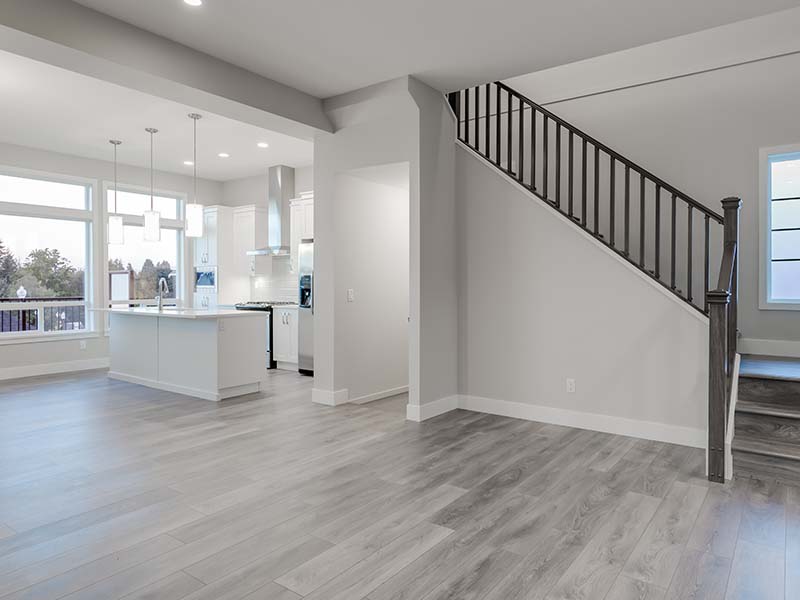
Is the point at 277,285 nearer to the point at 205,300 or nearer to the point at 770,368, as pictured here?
the point at 205,300

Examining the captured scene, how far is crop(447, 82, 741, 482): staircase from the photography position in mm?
3266

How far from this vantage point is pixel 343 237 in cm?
528

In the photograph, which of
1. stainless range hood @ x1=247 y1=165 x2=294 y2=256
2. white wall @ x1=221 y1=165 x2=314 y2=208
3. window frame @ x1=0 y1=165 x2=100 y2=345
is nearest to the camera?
window frame @ x1=0 y1=165 x2=100 y2=345

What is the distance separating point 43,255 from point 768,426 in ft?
27.6

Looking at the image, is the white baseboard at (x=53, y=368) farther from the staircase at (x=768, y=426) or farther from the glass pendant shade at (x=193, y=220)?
the staircase at (x=768, y=426)

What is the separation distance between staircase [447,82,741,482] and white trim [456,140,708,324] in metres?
0.03

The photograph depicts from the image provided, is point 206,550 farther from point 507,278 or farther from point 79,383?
point 79,383

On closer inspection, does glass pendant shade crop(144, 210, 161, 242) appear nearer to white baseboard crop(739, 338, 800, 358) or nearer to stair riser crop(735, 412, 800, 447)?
stair riser crop(735, 412, 800, 447)

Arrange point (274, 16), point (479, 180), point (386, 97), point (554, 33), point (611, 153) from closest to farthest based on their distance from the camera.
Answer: point (274, 16), point (554, 33), point (611, 153), point (386, 97), point (479, 180)

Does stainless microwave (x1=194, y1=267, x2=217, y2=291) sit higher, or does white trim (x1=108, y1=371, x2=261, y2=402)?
stainless microwave (x1=194, y1=267, x2=217, y2=291)

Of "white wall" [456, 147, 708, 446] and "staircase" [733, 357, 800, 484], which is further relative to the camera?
"white wall" [456, 147, 708, 446]

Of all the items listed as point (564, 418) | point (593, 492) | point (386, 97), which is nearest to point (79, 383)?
point (386, 97)

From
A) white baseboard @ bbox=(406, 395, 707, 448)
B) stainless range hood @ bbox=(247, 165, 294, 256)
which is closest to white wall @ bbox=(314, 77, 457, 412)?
white baseboard @ bbox=(406, 395, 707, 448)

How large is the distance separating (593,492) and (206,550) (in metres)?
2.12
